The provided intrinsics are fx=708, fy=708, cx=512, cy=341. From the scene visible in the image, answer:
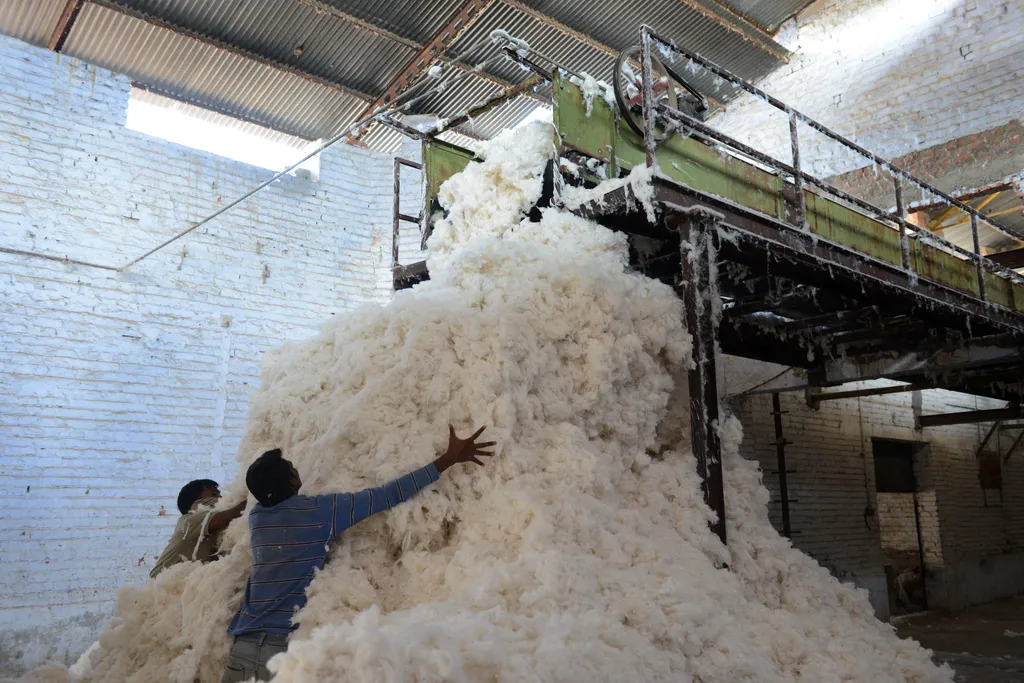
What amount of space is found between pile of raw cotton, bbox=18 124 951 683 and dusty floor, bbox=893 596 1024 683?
9.41 feet

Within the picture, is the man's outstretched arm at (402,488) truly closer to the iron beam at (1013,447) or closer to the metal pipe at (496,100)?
the metal pipe at (496,100)

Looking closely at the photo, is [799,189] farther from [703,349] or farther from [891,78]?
[891,78]

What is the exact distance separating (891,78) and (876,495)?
18.5 feet

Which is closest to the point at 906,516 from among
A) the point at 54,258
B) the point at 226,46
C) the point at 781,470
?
the point at 781,470

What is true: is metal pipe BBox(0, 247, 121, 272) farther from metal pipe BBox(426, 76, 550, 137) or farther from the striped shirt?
the striped shirt

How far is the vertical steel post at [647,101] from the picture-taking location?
392cm

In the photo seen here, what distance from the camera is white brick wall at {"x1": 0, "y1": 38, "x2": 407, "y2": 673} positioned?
601cm

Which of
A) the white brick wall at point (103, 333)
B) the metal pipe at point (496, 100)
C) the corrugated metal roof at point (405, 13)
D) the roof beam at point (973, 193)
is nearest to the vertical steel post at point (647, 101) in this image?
the metal pipe at point (496, 100)

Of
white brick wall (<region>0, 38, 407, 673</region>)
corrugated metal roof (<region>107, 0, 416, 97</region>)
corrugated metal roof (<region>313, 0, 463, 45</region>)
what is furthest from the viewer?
corrugated metal roof (<region>313, 0, 463, 45</region>)

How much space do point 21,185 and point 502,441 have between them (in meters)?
5.70

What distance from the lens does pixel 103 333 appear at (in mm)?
6527

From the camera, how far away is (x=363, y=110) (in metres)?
8.98

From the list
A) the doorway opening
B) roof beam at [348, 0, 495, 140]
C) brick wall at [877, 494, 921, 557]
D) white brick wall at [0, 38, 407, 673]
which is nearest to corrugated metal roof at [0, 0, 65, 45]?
white brick wall at [0, 38, 407, 673]

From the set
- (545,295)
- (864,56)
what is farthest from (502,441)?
(864,56)
